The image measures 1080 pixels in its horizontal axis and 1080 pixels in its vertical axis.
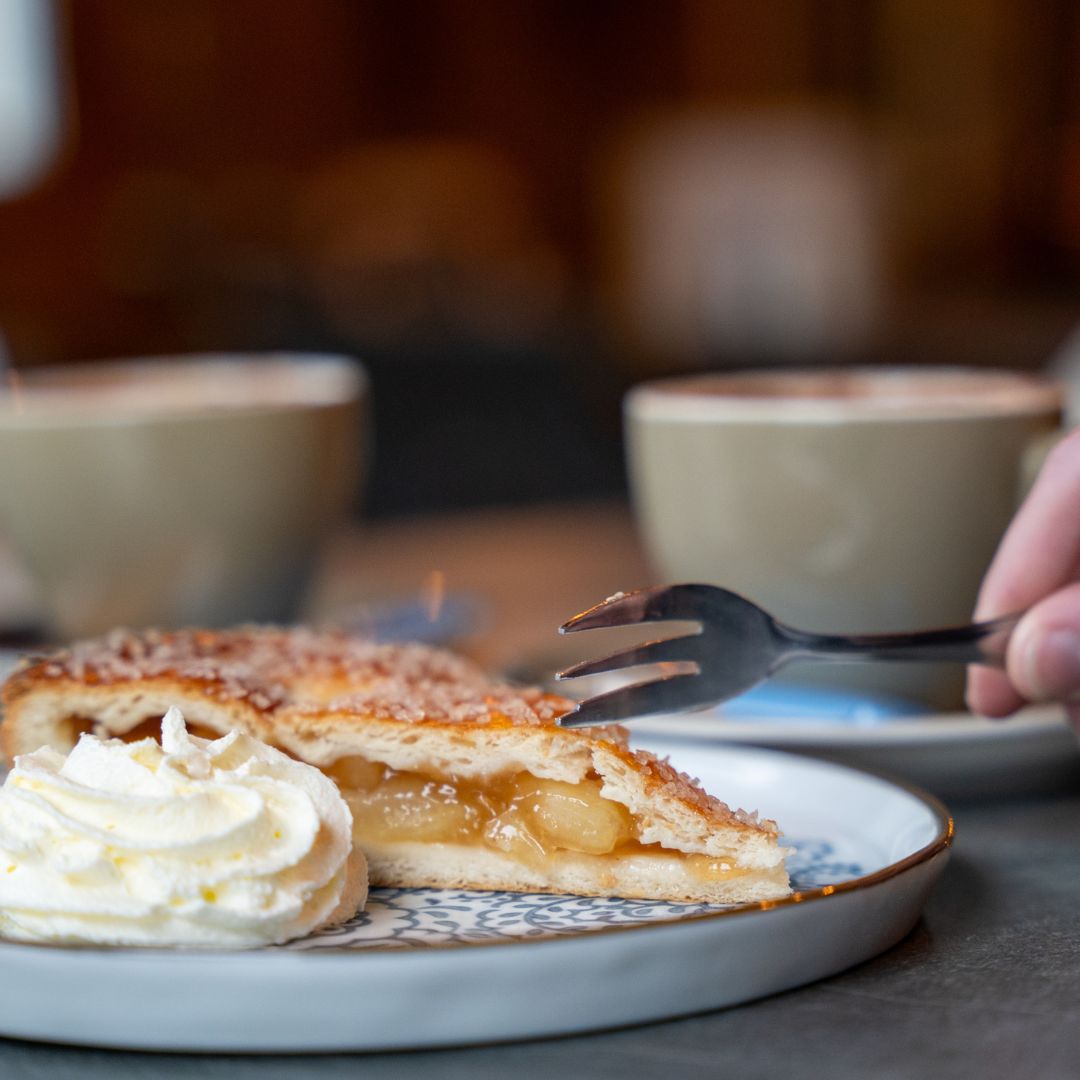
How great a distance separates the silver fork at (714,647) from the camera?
792 millimetres

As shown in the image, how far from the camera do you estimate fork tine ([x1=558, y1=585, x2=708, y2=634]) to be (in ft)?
2.56

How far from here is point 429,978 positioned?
0.57 m

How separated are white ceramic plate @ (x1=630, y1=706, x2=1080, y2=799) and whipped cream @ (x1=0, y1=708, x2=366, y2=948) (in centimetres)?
31

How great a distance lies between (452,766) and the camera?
2.82 ft

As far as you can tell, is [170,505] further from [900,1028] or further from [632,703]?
[900,1028]

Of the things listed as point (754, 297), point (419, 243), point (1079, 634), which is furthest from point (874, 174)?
point (1079, 634)

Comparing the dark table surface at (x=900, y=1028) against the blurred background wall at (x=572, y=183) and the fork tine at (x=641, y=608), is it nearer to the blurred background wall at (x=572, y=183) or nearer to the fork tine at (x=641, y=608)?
the fork tine at (x=641, y=608)

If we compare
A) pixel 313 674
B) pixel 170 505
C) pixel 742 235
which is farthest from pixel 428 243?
pixel 313 674

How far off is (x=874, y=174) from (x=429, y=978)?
28.2 feet

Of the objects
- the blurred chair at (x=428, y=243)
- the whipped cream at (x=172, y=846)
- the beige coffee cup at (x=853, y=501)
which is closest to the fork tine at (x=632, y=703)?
the whipped cream at (x=172, y=846)

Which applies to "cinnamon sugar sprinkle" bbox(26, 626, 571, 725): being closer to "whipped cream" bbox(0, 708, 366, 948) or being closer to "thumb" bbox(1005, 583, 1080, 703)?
"whipped cream" bbox(0, 708, 366, 948)

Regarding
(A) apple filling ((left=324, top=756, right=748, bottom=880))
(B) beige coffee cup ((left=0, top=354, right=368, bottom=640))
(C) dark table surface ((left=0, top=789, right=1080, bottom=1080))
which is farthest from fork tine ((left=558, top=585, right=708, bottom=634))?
(B) beige coffee cup ((left=0, top=354, right=368, bottom=640))

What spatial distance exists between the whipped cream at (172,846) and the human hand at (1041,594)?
0.40 metres

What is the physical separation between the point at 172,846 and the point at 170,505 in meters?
0.77
